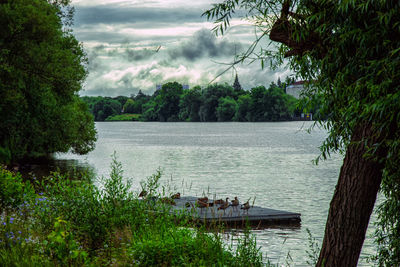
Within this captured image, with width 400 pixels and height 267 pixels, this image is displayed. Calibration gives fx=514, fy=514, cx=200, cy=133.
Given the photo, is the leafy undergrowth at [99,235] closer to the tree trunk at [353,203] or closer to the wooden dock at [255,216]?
the tree trunk at [353,203]

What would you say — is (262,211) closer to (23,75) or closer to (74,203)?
(74,203)

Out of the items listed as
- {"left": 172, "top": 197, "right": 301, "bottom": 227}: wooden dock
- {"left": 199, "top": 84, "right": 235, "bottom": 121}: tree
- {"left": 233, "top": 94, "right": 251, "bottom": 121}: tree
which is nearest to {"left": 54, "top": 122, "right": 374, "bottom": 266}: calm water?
{"left": 172, "top": 197, "right": 301, "bottom": 227}: wooden dock

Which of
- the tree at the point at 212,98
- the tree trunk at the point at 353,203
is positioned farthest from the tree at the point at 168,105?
the tree trunk at the point at 353,203

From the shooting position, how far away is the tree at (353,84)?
667 cm

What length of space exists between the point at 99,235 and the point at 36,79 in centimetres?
2208

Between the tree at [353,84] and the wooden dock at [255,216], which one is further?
the wooden dock at [255,216]

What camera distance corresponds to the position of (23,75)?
94.6 ft

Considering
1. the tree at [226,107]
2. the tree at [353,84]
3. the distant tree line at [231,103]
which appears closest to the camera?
the tree at [353,84]

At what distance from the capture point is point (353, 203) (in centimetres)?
727

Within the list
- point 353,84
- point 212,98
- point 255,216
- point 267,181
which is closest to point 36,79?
point 267,181

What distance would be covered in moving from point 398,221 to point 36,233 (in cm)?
587

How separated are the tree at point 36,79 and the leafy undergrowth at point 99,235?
57.8ft

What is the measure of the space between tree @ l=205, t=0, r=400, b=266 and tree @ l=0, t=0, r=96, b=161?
21.4 m

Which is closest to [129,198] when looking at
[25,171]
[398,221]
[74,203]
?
[74,203]
